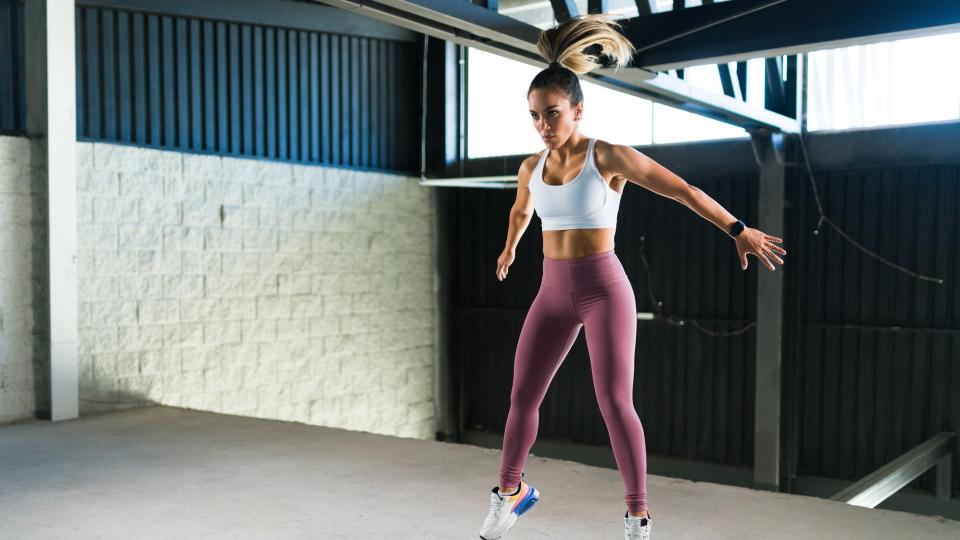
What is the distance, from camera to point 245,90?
308 inches

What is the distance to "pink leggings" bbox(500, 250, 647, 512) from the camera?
2.65 meters

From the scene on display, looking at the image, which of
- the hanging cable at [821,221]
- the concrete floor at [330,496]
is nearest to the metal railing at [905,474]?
the hanging cable at [821,221]

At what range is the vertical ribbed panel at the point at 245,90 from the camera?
675 centimetres

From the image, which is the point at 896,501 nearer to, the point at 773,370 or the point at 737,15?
the point at 773,370

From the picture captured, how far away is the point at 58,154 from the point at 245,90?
2.08 meters

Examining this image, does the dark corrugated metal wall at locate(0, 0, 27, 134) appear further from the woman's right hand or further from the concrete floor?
the woman's right hand

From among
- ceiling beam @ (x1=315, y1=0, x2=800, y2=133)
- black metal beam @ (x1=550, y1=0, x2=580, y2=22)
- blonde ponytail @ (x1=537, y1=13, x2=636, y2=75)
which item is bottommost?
blonde ponytail @ (x1=537, y1=13, x2=636, y2=75)

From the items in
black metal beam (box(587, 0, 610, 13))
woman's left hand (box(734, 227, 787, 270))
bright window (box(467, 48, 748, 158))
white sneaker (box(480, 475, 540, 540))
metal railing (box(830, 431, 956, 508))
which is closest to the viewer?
woman's left hand (box(734, 227, 787, 270))

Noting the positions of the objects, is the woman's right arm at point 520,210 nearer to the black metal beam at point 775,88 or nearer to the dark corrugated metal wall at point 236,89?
the dark corrugated metal wall at point 236,89

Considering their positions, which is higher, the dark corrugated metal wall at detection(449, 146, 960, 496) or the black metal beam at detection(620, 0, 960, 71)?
the black metal beam at detection(620, 0, 960, 71)

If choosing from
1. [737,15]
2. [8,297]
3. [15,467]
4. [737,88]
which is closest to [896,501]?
[737,88]

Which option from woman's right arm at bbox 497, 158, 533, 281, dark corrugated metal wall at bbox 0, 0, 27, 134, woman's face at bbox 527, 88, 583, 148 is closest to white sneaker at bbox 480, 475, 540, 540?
woman's right arm at bbox 497, 158, 533, 281

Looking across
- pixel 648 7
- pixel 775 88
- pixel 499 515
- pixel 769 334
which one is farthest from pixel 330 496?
pixel 775 88

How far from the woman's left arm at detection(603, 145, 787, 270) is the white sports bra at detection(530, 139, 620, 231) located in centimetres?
7
